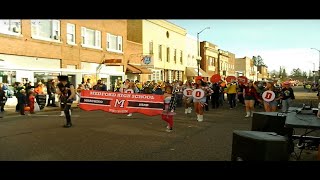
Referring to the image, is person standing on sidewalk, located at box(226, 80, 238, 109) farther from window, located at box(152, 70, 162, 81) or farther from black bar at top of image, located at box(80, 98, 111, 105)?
window, located at box(152, 70, 162, 81)

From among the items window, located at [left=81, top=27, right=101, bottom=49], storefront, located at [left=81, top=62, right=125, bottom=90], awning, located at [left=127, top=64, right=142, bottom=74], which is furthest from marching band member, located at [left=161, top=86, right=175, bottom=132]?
awning, located at [left=127, top=64, right=142, bottom=74]

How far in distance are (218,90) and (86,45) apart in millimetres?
13573

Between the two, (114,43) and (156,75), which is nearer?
(114,43)

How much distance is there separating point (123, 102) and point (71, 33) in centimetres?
1568

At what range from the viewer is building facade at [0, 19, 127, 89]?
22109 millimetres

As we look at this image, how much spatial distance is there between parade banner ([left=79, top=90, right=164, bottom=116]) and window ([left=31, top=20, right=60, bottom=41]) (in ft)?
38.0

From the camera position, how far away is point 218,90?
69.6 feet

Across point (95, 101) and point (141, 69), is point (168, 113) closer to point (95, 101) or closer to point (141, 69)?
point (95, 101)

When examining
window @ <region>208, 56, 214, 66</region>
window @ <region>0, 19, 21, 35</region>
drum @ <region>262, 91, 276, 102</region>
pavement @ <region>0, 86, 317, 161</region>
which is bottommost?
pavement @ <region>0, 86, 317, 161</region>

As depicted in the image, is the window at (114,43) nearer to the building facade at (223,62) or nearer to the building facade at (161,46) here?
the building facade at (161,46)

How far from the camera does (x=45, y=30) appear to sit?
25.3 meters

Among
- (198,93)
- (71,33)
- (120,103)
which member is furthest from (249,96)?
(71,33)
